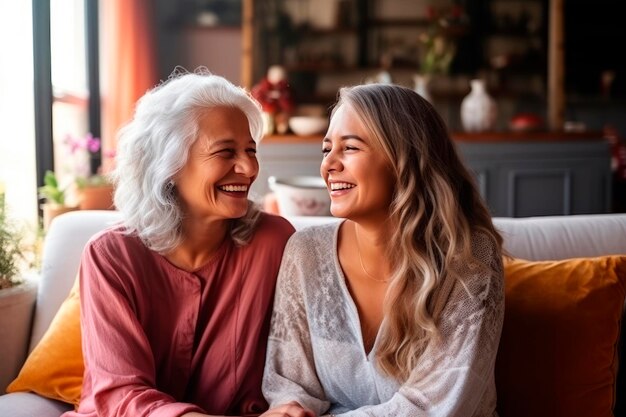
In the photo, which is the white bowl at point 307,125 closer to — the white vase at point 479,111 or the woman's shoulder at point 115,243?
the white vase at point 479,111

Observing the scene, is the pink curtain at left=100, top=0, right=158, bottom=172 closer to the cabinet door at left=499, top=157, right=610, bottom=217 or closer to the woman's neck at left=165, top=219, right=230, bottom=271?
the cabinet door at left=499, top=157, right=610, bottom=217

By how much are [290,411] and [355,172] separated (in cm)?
49

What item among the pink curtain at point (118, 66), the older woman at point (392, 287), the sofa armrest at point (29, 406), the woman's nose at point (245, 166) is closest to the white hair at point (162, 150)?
the woman's nose at point (245, 166)

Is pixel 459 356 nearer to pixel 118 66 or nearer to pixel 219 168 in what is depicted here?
pixel 219 168

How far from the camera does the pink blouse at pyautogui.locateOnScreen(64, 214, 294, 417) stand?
1620mm

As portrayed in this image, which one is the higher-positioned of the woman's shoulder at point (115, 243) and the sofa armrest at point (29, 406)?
the woman's shoulder at point (115, 243)

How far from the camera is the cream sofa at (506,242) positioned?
2.04 m

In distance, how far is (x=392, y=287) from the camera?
1.56 meters

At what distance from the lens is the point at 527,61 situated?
7.03 m

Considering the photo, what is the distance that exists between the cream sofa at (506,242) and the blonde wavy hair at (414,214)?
1.64 feet

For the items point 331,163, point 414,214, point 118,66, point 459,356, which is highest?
point 118,66

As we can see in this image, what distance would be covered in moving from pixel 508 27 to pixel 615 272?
5658 mm

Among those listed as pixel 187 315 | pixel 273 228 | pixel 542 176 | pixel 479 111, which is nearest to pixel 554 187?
pixel 542 176

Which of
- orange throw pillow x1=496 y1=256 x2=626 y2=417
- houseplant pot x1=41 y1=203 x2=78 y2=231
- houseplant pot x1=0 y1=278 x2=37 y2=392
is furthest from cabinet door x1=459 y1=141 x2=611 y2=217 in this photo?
houseplant pot x1=0 y1=278 x2=37 y2=392
